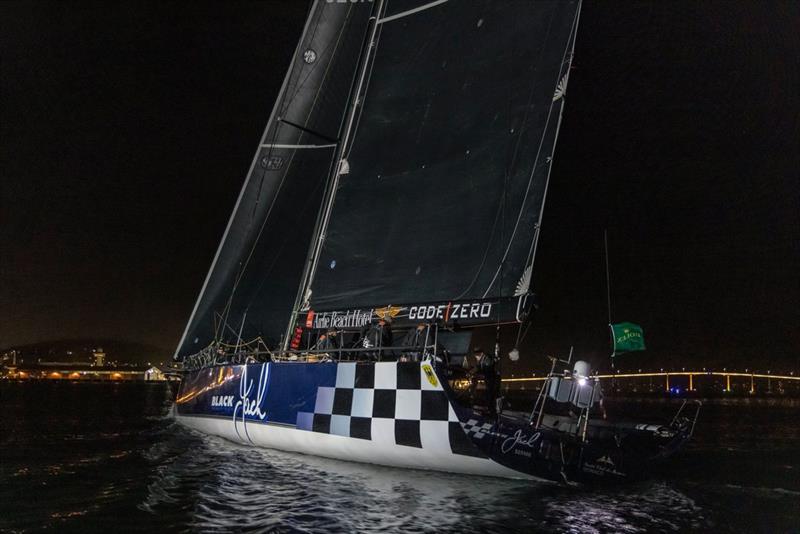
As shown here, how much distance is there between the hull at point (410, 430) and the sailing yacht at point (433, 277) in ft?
0.08

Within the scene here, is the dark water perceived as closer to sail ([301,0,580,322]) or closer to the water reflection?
the water reflection

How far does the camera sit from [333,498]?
7.62 metres

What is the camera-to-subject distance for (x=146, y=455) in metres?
11.5

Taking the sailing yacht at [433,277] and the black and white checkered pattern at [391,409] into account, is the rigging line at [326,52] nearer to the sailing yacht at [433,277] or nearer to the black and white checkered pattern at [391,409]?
the sailing yacht at [433,277]

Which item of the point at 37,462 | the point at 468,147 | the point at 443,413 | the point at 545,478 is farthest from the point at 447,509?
the point at 37,462

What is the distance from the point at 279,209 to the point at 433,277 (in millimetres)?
6118

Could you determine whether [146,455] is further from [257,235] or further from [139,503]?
[257,235]

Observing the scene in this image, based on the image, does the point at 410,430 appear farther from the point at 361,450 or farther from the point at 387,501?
the point at 387,501

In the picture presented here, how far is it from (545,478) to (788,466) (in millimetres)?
6340

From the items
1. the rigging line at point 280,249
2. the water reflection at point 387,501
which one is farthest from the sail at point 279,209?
the water reflection at point 387,501

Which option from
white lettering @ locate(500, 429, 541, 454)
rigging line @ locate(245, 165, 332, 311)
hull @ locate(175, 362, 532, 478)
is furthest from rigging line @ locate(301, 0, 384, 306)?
white lettering @ locate(500, 429, 541, 454)

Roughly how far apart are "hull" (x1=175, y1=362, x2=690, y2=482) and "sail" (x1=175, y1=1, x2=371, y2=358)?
352 centimetres

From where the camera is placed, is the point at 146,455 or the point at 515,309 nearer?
the point at 515,309

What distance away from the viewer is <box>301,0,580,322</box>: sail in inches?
387
